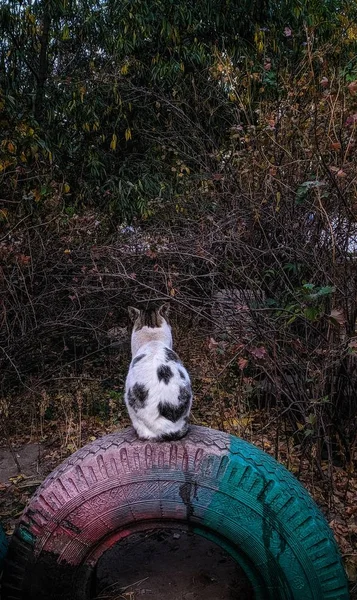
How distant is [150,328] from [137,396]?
131cm

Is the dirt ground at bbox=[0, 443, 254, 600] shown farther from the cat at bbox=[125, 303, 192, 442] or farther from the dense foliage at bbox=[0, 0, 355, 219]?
the dense foliage at bbox=[0, 0, 355, 219]

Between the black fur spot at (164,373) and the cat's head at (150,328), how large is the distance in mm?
977

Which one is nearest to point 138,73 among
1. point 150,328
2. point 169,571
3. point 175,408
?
point 150,328

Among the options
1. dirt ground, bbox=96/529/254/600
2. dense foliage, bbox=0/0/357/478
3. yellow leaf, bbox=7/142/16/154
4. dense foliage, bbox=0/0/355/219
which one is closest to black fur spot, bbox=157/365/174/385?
dense foliage, bbox=0/0/357/478

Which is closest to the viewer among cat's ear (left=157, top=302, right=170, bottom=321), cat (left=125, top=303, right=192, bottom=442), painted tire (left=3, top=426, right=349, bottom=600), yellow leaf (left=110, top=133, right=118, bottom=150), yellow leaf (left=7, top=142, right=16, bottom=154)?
painted tire (left=3, top=426, right=349, bottom=600)

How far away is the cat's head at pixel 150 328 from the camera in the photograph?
12.4ft

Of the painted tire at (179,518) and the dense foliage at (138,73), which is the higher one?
the dense foliage at (138,73)

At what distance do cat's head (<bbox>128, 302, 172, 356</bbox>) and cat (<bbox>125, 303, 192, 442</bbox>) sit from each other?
644mm

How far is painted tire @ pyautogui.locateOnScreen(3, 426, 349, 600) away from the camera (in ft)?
6.93

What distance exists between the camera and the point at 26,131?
4.80 meters

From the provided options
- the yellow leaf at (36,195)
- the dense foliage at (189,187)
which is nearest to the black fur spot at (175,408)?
the dense foliage at (189,187)

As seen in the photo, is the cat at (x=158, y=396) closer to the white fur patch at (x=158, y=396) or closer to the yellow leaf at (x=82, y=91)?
the white fur patch at (x=158, y=396)

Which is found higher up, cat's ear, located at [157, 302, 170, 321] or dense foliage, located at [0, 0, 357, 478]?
dense foliage, located at [0, 0, 357, 478]

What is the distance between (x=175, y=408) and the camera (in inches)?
98.4
